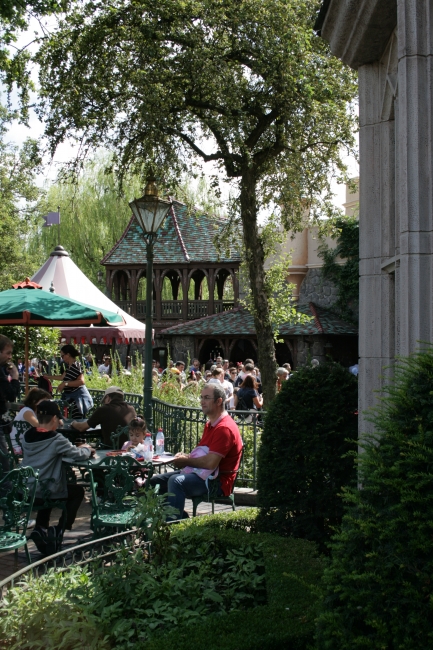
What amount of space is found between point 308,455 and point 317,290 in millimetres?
26828

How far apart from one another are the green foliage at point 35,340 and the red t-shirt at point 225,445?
30.9 feet

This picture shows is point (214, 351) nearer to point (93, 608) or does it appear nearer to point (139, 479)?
point (139, 479)

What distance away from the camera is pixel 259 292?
12.6m

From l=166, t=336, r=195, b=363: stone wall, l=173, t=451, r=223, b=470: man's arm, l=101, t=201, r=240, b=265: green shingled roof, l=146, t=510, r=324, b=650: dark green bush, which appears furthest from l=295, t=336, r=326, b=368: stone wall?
l=146, t=510, r=324, b=650: dark green bush

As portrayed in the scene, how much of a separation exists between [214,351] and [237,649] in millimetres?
34186

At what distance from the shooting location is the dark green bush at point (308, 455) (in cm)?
509

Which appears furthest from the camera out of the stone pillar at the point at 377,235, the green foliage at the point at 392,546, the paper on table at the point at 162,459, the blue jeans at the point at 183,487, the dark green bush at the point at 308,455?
the paper on table at the point at 162,459

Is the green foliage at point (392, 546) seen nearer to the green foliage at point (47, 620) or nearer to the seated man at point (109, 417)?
the green foliage at point (47, 620)

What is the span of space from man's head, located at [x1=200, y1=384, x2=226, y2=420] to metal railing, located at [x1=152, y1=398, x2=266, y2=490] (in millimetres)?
2958

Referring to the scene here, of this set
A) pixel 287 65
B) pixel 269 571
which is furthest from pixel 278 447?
pixel 287 65

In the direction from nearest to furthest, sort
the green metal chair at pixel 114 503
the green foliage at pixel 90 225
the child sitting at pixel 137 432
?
the green metal chair at pixel 114 503, the child sitting at pixel 137 432, the green foliage at pixel 90 225

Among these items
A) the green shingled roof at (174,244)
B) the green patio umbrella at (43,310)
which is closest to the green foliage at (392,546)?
the green patio umbrella at (43,310)

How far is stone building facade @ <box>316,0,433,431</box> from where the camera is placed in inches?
150

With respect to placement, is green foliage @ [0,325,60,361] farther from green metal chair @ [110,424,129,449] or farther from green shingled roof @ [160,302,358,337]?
green shingled roof @ [160,302,358,337]
